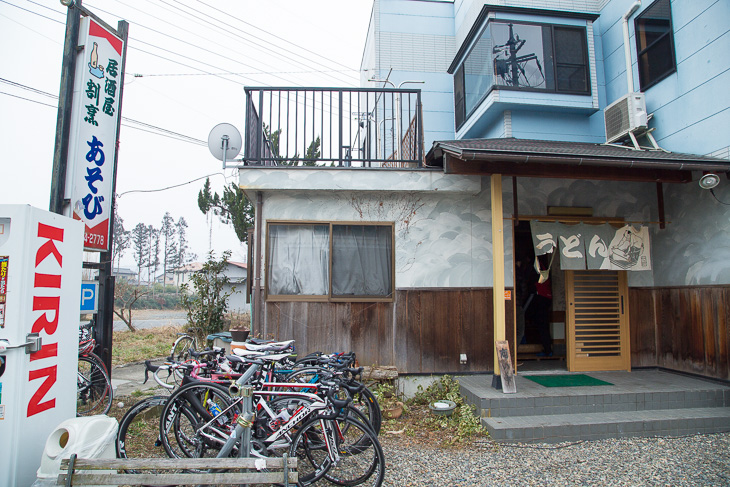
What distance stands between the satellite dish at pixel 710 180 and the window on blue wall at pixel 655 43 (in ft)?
7.67

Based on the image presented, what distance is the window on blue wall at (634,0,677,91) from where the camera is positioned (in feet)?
23.8

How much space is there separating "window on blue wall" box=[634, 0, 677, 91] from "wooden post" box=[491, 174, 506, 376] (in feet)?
13.3

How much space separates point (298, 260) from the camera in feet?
21.4

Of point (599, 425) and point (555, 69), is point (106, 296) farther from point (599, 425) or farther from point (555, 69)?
point (555, 69)

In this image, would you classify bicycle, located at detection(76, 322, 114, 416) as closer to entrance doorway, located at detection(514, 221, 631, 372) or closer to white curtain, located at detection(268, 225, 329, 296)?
white curtain, located at detection(268, 225, 329, 296)

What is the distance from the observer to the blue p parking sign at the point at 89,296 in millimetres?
5596

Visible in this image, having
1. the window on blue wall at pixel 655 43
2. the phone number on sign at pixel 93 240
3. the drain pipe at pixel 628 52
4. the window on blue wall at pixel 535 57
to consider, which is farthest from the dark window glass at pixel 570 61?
the phone number on sign at pixel 93 240

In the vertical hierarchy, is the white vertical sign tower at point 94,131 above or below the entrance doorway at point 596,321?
above

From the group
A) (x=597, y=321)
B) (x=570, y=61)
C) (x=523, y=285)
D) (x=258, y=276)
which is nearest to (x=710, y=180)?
(x=597, y=321)

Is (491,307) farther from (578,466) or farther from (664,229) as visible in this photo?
(664,229)

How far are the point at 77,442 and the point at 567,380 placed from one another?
238 inches

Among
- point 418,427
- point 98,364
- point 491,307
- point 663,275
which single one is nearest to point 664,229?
point 663,275

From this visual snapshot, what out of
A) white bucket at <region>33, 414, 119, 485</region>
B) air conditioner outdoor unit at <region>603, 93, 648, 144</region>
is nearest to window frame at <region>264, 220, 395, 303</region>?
white bucket at <region>33, 414, 119, 485</region>

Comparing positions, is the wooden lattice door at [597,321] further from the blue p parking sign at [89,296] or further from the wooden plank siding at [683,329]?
the blue p parking sign at [89,296]
